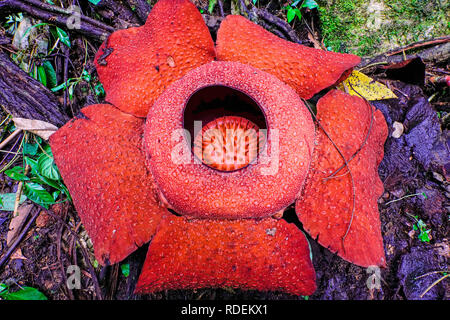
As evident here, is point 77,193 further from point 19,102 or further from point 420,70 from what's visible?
point 420,70

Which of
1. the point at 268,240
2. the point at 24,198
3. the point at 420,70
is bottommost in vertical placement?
the point at 24,198

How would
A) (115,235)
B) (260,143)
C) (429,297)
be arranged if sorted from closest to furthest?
(115,235) < (429,297) < (260,143)

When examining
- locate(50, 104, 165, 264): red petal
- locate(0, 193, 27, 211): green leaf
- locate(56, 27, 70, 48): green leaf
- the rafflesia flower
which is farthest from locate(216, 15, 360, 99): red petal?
locate(0, 193, 27, 211): green leaf

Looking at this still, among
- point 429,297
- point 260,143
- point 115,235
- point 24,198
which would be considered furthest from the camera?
point 24,198

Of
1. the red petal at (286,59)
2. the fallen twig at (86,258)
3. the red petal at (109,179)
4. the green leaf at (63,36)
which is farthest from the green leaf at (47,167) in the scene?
the red petal at (286,59)

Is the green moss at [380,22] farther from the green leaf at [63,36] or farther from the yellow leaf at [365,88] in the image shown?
the green leaf at [63,36]

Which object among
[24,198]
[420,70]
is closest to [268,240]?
[420,70]
